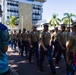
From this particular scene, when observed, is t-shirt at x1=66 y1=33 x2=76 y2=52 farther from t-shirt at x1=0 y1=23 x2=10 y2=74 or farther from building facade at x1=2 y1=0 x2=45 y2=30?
building facade at x1=2 y1=0 x2=45 y2=30

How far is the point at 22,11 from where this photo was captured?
98.1 meters

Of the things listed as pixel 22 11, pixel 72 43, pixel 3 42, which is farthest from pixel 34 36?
pixel 22 11

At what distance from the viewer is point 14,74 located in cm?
845

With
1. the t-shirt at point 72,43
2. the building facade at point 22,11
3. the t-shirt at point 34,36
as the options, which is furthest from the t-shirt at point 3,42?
the building facade at point 22,11

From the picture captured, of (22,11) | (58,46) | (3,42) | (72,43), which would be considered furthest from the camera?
(22,11)

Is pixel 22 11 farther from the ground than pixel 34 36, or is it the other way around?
pixel 22 11

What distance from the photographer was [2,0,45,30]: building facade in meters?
94.8

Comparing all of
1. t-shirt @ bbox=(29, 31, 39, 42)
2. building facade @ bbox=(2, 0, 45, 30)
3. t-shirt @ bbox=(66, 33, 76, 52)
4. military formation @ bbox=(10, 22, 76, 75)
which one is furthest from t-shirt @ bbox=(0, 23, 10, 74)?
building facade @ bbox=(2, 0, 45, 30)

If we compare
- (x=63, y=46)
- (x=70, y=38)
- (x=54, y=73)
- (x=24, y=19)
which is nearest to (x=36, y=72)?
(x=54, y=73)

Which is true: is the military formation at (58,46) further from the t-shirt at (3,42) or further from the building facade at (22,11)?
the building facade at (22,11)

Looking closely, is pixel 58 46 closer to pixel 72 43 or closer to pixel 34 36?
pixel 34 36

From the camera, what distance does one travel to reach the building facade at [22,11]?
94812 millimetres

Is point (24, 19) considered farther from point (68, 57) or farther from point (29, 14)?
point (68, 57)

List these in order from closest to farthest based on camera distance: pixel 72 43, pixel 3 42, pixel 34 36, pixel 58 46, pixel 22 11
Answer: pixel 3 42 → pixel 72 43 → pixel 58 46 → pixel 34 36 → pixel 22 11
